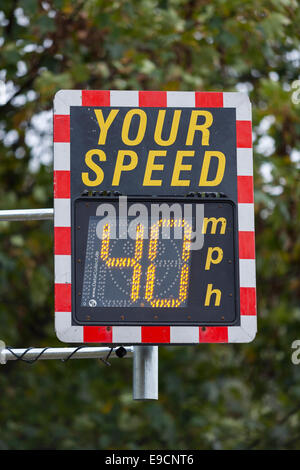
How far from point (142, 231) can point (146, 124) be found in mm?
501

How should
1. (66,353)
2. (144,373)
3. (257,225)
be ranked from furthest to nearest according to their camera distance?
(257,225)
(66,353)
(144,373)

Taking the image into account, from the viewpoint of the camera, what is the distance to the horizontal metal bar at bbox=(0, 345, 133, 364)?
3.69 metres

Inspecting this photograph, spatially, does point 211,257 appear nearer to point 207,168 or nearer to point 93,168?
point 207,168

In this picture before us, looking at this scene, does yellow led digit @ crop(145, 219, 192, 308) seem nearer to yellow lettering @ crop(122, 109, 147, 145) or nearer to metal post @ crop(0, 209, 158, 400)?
metal post @ crop(0, 209, 158, 400)

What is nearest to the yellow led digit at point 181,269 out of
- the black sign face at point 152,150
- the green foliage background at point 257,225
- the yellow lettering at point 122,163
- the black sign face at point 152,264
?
the black sign face at point 152,264

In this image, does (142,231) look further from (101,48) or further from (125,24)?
(101,48)

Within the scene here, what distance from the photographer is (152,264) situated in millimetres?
3461

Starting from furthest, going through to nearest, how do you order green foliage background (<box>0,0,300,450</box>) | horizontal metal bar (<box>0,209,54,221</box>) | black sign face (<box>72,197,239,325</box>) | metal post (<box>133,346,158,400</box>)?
green foliage background (<box>0,0,300,450</box>), horizontal metal bar (<box>0,209,54,221</box>), metal post (<box>133,346,158,400</box>), black sign face (<box>72,197,239,325</box>)

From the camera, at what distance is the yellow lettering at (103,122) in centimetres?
368

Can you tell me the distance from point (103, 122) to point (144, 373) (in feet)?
3.44

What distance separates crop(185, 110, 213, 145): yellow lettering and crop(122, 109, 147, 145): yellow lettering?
190 mm

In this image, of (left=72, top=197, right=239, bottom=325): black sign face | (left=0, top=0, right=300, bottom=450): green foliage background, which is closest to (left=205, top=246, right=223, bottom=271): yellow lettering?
(left=72, top=197, right=239, bottom=325): black sign face

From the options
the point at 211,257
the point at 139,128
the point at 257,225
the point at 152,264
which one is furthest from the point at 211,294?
the point at 257,225

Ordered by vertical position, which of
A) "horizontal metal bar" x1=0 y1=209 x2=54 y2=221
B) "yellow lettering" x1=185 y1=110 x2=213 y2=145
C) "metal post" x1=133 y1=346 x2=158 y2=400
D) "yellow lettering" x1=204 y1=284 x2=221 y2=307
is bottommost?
"metal post" x1=133 y1=346 x2=158 y2=400
